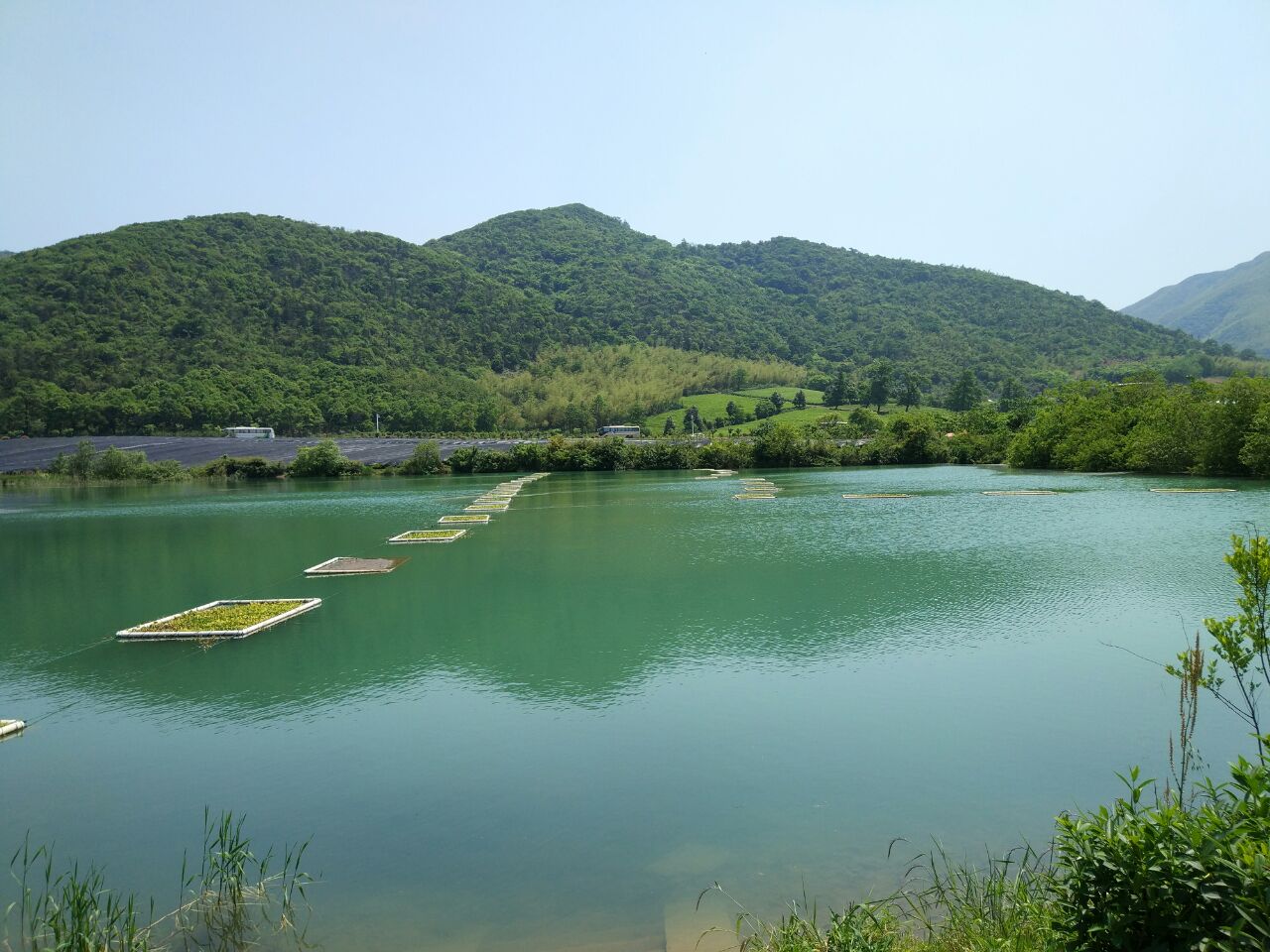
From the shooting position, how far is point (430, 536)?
1193 inches

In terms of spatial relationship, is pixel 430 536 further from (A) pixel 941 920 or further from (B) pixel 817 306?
(B) pixel 817 306

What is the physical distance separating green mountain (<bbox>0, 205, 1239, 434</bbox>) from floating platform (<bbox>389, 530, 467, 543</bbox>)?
7126cm

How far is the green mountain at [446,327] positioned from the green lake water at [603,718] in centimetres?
8071

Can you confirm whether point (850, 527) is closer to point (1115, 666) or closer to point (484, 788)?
point (1115, 666)

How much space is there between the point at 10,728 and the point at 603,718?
8546 millimetres

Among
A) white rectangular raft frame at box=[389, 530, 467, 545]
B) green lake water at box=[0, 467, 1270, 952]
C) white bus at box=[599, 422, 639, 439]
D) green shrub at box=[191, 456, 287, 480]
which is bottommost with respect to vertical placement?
green lake water at box=[0, 467, 1270, 952]

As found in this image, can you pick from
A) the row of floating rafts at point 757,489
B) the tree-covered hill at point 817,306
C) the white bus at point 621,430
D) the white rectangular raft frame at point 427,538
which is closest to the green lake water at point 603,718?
the white rectangular raft frame at point 427,538

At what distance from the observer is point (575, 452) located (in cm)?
7500

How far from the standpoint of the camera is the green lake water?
283 inches

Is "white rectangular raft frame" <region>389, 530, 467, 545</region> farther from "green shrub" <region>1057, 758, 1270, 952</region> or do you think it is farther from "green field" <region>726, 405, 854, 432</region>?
"green field" <region>726, 405, 854, 432</region>

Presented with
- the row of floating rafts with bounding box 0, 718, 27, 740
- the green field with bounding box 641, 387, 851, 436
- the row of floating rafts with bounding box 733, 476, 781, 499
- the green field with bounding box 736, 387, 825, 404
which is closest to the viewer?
the row of floating rafts with bounding box 0, 718, 27, 740

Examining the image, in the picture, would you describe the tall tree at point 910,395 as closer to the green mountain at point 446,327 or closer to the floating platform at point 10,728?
the green mountain at point 446,327

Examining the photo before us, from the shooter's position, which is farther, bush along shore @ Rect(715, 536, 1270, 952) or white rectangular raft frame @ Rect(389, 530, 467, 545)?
white rectangular raft frame @ Rect(389, 530, 467, 545)

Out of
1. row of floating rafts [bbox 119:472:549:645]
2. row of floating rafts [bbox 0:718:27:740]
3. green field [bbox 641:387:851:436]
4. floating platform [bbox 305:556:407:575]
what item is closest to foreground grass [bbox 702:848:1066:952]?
row of floating rafts [bbox 0:718:27:740]
